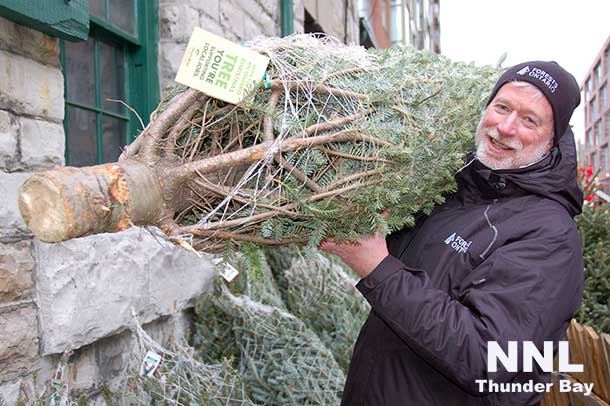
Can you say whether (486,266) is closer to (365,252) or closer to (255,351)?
(365,252)

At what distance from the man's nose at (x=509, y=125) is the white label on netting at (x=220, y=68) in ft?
2.33

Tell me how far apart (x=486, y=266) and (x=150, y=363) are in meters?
1.66

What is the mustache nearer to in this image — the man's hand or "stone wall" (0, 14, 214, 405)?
the man's hand

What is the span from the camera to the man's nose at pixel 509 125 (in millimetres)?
1581

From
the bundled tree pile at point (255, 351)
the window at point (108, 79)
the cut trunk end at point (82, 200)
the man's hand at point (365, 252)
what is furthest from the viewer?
the window at point (108, 79)

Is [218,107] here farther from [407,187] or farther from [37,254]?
[37,254]

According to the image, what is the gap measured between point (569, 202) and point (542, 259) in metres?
0.29

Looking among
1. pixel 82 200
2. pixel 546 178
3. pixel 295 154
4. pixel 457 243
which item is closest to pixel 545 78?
pixel 546 178

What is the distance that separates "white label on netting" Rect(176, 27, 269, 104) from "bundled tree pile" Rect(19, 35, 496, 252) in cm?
4

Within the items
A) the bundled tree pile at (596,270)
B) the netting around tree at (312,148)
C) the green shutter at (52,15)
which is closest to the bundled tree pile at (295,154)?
the netting around tree at (312,148)

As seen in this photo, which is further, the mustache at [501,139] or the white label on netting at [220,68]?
the mustache at [501,139]

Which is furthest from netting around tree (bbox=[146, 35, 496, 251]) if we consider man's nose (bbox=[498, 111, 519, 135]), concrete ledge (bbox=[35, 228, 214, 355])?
concrete ledge (bbox=[35, 228, 214, 355])

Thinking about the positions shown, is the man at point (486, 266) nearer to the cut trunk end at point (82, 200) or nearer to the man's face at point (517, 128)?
the man's face at point (517, 128)

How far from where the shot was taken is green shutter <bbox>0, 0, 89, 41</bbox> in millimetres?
1726
